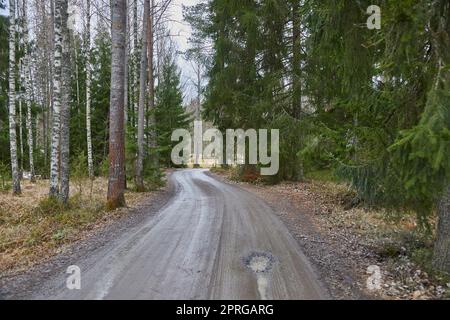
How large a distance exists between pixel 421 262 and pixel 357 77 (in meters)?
3.27

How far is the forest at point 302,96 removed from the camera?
4.52 meters

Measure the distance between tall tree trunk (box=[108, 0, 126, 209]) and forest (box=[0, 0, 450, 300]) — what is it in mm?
31

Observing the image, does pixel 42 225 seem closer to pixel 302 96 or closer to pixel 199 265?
pixel 199 265

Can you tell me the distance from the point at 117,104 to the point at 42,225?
407cm

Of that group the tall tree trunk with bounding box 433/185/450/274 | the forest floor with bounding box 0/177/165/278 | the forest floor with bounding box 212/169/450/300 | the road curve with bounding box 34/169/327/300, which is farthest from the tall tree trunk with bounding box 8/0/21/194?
the tall tree trunk with bounding box 433/185/450/274

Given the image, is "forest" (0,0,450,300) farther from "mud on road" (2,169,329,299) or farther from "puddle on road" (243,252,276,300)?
"puddle on road" (243,252,276,300)

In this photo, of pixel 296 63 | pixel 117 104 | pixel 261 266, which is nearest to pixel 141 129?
pixel 117 104

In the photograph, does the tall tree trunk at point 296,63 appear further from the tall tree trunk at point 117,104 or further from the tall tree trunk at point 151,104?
the tall tree trunk at point 117,104

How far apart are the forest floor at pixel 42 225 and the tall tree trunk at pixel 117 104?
1.89 feet

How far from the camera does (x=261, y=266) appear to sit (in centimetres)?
541

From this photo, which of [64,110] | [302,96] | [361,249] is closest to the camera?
[361,249]

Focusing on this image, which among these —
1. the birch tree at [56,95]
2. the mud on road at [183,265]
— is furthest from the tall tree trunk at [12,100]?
the mud on road at [183,265]

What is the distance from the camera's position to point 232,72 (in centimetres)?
1770
